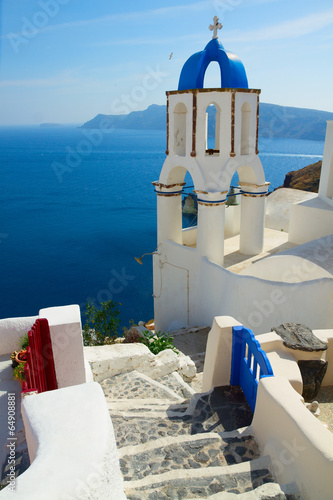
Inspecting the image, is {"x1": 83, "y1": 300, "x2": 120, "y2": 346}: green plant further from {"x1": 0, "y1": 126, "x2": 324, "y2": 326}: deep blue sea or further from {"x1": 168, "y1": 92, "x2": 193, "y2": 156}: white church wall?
{"x1": 0, "y1": 126, "x2": 324, "y2": 326}: deep blue sea

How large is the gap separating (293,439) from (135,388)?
3.97 m

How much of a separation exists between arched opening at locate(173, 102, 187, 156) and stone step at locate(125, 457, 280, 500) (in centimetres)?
997

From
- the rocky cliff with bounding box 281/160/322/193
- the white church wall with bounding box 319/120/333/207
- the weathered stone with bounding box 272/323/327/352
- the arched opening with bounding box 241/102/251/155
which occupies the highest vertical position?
the arched opening with bounding box 241/102/251/155

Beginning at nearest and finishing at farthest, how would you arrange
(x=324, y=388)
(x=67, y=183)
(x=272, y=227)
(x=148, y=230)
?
(x=324, y=388) < (x=272, y=227) < (x=148, y=230) < (x=67, y=183)

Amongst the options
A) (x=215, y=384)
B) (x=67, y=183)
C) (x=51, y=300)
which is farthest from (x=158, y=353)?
(x=67, y=183)

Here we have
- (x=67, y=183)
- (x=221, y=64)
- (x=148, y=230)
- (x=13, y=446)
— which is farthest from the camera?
(x=67, y=183)

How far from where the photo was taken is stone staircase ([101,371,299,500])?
3.80 metres

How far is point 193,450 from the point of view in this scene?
4.52m

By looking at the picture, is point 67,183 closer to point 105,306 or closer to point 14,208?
point 14,208

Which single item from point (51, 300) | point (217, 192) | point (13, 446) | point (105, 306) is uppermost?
point (217, 192)

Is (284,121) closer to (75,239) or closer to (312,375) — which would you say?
(312,375)

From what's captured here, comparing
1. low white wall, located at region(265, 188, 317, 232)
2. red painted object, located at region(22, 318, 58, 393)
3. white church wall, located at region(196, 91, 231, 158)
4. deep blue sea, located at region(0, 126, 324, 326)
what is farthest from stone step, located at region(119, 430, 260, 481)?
low white wall, located at region(265, 188, 317, 232)

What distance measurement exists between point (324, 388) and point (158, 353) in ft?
12.3

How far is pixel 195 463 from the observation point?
14.2 ft
